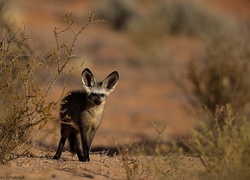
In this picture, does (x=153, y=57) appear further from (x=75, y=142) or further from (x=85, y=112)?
(x=85, y=112)

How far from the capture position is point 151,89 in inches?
891

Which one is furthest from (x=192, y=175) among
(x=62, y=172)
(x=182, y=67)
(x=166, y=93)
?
(x=182, y=67)

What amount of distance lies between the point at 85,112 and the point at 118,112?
10029 mm

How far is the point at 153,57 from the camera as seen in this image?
27875 mm

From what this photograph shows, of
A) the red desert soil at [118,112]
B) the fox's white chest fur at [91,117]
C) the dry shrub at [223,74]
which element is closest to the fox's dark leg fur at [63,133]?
the red desert soil at [118,112]

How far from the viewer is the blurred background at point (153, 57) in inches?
524

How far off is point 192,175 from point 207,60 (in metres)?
6.67

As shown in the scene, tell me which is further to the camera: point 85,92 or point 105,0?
point 105,0

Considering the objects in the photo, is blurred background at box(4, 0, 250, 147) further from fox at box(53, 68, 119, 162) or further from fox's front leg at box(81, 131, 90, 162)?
fox's front leg at box(81, 131, 90, 162)

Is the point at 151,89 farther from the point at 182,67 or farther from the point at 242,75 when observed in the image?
the point at 242,75

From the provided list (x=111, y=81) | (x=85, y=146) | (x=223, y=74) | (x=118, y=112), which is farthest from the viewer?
(x=118, y=112)

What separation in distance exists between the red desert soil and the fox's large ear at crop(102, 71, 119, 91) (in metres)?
0.48

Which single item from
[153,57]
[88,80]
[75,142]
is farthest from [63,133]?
[153,57]

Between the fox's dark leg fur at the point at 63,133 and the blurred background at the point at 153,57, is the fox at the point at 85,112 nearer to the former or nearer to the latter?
the fox's dark leg fur at the point at 63,133
